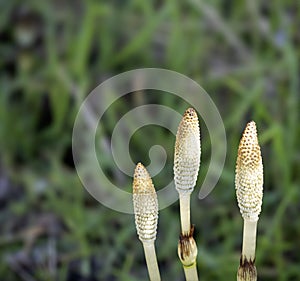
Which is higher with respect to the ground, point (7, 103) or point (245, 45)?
point (245, 45)

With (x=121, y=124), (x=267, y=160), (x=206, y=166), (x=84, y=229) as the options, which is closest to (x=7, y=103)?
(x=121, y=124)

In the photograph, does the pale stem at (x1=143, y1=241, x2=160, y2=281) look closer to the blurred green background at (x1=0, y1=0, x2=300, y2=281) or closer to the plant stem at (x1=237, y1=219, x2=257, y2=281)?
the plant stem at (x1=237, y1=219, x2=257, y2=281)

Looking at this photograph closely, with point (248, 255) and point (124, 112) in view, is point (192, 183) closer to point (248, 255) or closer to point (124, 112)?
point (248, 255)

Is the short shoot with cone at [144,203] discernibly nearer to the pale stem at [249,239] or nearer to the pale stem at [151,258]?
the pale stem at [151,258]

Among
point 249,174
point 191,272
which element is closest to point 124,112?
point 191,272

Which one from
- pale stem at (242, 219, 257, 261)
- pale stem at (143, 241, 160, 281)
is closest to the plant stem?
pale stem at (242, 219, 257, 261)

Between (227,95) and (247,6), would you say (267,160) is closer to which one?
(227,95)

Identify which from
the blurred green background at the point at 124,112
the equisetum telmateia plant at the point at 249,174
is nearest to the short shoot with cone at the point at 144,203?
the equisetum telmateia plant at the point at 249,174
